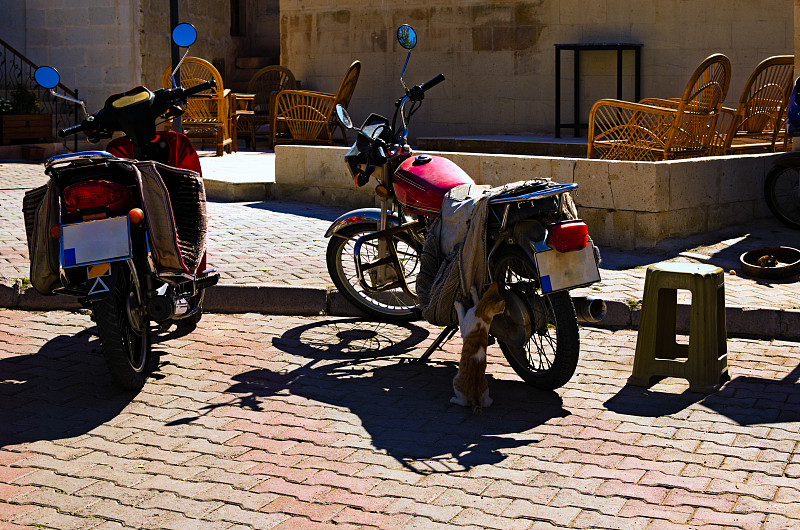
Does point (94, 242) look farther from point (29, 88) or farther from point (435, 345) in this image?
point (29, 88)

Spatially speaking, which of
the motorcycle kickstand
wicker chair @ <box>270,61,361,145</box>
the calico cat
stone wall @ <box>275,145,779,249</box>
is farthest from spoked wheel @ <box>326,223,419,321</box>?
wicker chair @ <box>270,61,361,145</box>

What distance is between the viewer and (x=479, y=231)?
5234 millimetres

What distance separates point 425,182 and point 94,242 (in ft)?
5.84

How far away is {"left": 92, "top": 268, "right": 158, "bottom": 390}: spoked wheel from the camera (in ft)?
16.6

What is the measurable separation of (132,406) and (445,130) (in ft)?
37.9

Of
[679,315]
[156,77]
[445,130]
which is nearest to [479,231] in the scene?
[679,315]

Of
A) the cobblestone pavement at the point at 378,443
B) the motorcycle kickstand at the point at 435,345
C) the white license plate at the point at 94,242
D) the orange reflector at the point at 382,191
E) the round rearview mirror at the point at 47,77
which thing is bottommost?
the cobblestone pavement at the point at 378,443

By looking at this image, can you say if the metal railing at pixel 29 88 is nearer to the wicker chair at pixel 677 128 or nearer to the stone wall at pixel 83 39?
the stone wall at pixel 83 39

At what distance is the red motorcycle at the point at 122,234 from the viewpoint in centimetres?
509

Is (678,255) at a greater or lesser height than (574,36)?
lesser

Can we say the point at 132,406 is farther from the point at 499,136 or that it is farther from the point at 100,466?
the point at 499,136

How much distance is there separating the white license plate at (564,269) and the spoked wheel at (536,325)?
0.26 feet

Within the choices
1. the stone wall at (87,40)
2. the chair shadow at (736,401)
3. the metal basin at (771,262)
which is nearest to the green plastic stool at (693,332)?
the chair shadow at (736,401)

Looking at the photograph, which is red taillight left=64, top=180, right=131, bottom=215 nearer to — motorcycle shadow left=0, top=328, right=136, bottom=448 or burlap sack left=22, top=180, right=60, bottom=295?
burlap sack left=22, top=180, right=60, bottom=295
